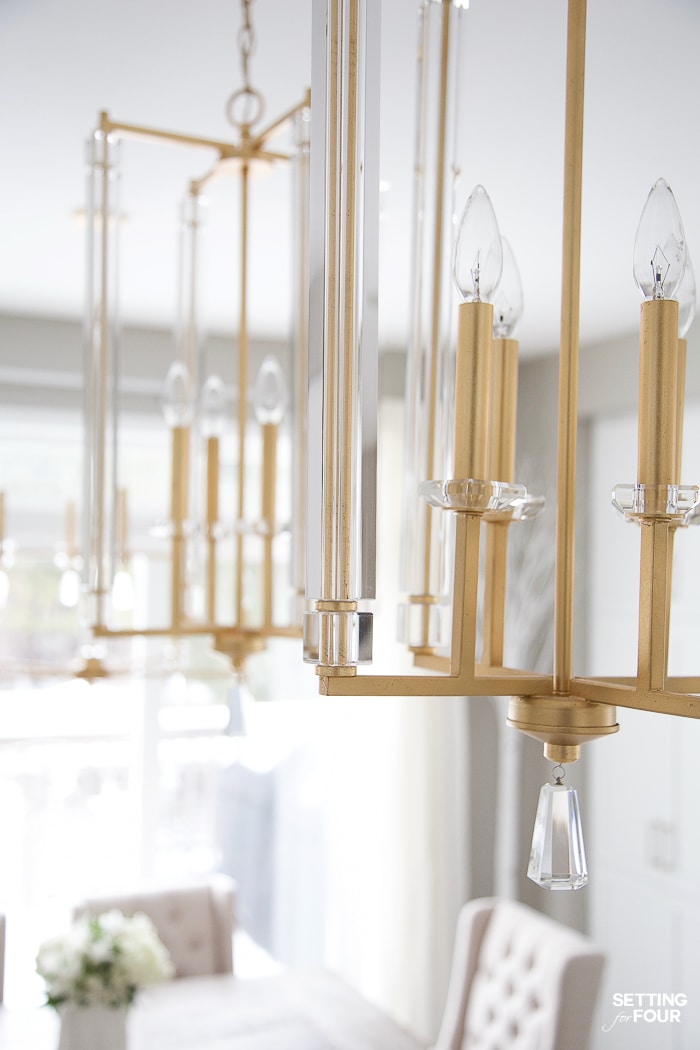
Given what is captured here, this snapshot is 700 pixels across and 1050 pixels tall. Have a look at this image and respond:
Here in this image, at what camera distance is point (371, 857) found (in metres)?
3.98

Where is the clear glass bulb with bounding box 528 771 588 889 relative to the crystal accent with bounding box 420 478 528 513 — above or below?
below

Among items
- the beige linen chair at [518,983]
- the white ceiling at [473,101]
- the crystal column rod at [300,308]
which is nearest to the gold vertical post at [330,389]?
the white ceiling at [473,101]

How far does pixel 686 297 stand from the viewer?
0.53 metres

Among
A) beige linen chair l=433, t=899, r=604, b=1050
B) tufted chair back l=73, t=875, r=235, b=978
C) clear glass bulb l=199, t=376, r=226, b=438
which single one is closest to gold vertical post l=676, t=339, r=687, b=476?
clear glass bulb l=199, t=376, r=226, b=438

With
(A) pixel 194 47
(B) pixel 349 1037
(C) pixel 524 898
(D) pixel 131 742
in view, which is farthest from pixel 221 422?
(D) pixel 131 742

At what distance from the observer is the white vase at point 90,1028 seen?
215 centimetres

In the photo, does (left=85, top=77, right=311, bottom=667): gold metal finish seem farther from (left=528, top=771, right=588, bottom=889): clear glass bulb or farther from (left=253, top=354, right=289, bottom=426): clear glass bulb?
(left=528, top=771, right=588, bottom=889): clear glass bulb

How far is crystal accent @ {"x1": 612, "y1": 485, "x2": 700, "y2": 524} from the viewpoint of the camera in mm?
499

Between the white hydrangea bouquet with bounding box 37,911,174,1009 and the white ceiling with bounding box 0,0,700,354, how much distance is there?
150 cm

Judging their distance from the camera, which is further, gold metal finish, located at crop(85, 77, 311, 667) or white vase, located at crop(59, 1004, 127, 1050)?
white vase, located at crop(59, 1004, 127, 1050)

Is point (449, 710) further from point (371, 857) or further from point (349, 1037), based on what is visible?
point (349, 1037)

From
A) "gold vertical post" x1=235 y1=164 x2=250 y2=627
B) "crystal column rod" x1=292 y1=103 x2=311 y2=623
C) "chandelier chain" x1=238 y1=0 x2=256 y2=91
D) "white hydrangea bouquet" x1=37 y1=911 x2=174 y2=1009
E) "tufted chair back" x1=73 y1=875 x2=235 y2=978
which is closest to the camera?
"crystal column rod" x1=292 y1=103 x2=311 y2=623

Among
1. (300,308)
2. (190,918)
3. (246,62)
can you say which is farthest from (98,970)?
(246,62)

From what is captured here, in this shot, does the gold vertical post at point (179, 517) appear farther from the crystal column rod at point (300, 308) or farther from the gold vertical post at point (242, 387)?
the crystal column rod at point (300, 308)
